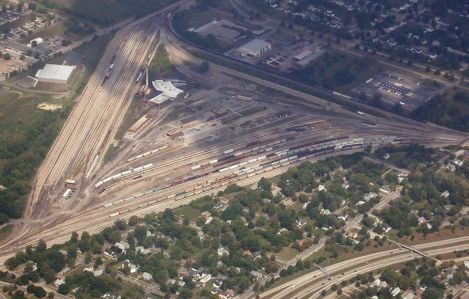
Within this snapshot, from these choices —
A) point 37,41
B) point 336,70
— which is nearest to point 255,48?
point 336,70

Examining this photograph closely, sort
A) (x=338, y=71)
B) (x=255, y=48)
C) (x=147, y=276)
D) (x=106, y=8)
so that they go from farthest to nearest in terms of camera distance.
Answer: (x=106, y=8)
(x=255, y=48)
(x=338, y=71)
(x=147, y=276)

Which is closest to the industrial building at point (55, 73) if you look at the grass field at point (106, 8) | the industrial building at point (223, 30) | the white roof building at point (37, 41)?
the white roof building at point (37, 41)

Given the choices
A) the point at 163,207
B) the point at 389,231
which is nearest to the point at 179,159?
the point at 163,207

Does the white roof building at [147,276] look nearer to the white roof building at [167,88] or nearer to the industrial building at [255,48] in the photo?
the white roof building at [167,88]

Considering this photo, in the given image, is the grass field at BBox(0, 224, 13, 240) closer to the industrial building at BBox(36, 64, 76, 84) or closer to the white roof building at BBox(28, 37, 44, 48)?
the industrial building at BBox(36, 64, 76, 84)

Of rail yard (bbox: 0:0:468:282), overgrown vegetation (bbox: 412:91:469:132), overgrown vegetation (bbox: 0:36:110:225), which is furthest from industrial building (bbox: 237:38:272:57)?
overgrown vegetation (bbox: 412:91:469:132)

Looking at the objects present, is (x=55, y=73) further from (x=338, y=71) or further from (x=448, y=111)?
(x=448, y=111)
